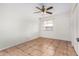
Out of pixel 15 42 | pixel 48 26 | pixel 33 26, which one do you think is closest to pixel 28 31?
pixel 33 26

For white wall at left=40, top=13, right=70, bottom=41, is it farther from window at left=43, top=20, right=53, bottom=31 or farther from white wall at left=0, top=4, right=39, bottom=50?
white wall at left=0, top=4, right=39, bottom=50

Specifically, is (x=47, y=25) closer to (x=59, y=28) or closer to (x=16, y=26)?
(x=59, y=28)

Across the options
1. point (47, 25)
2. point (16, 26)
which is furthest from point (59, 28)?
point (16, 26)

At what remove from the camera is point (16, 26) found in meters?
1.60

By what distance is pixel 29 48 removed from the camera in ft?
4.87

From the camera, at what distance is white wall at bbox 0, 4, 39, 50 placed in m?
1.47

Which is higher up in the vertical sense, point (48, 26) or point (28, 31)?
point (48, 26)

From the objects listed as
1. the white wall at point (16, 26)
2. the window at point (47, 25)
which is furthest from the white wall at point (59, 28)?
the white wall at point (16, 26)

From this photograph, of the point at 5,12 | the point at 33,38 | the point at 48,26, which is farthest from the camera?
the point at 5,12

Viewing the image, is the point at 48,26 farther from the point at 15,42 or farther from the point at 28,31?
the point at 15,42

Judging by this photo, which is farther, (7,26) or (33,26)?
(7,26)

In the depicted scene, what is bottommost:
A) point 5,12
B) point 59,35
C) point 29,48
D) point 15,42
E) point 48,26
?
point 29,48

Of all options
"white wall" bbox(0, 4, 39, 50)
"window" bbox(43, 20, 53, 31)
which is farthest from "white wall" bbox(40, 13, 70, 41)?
"white wall" bbox(0, 4, 39, 50)

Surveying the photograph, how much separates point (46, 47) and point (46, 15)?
0.64 metres
